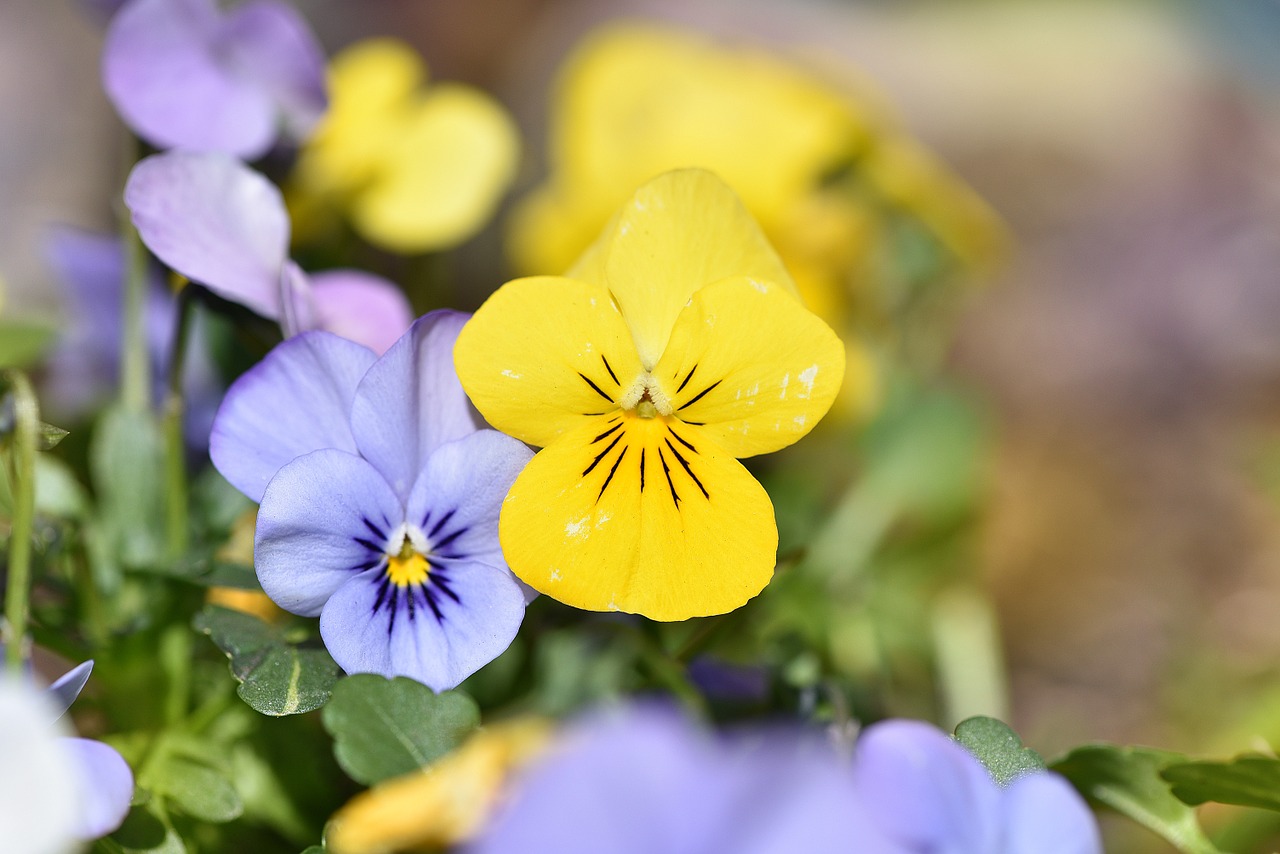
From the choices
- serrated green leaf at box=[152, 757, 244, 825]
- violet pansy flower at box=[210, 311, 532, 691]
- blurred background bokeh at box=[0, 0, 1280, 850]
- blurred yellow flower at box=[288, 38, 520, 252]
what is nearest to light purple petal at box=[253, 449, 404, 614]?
violet pansy flower at box=[210, 311, 532, 691]

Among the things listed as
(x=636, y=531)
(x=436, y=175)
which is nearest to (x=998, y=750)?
(x=636, y=531)

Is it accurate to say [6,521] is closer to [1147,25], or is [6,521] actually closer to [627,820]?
[627,820]

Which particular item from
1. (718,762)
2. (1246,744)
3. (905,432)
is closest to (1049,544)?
(905,432)

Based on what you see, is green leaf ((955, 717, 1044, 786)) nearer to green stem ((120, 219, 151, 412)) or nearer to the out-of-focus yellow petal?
the out-of-focus yellow petal

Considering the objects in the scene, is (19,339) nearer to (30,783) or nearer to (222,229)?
(222,229)

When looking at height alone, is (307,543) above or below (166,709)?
above

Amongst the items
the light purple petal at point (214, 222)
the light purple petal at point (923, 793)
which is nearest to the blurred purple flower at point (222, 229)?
the light purple petal at point (214, 222)

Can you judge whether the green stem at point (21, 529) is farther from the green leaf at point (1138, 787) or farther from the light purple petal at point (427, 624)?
the green leaf at point (1138, 787)
